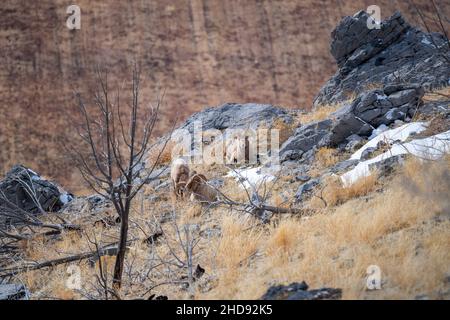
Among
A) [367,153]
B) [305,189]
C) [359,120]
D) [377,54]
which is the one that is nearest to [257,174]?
[305,189]

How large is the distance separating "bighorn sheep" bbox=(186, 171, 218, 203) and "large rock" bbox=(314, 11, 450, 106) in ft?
16.4

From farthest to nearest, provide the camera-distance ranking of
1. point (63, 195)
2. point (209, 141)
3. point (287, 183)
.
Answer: point (209, 141) → point (63, 195) → point (287, 183)

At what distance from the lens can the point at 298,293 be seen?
3.43 m

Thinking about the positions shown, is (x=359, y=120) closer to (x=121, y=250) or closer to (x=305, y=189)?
(x=305, y=189)

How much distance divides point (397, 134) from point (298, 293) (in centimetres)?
422

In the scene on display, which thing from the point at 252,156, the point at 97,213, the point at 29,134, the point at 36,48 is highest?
the point at 36,48

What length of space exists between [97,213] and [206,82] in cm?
1439

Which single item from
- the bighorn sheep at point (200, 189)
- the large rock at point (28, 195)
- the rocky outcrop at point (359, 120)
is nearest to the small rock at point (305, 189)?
the bighorn sheep at point (200, 189)

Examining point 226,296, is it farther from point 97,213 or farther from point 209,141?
point 209,141

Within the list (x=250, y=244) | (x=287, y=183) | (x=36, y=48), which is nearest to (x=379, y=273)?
(x=250, y=244)

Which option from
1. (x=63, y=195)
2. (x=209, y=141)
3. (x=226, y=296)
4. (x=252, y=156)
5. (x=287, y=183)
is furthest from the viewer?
(x=209, y=141)

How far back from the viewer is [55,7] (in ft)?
72.0

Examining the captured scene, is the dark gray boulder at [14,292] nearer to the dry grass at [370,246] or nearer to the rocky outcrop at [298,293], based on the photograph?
the dry grass at [370,246]
